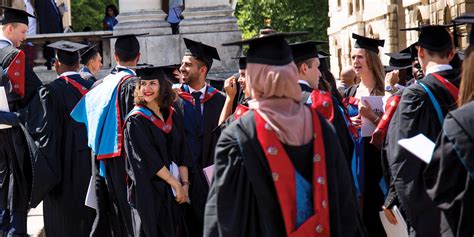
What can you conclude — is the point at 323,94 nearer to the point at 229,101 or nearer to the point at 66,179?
the point at 229,101

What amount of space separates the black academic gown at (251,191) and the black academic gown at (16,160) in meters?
5.47

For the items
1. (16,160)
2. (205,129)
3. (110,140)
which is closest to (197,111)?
(205,129)

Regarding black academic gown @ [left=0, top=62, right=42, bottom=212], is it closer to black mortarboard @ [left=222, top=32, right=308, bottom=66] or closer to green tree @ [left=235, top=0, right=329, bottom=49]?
black mortarboard @ [left=222, top=32, right=308, bottom=66]

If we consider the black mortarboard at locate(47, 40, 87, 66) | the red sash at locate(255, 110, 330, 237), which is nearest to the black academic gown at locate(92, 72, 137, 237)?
the black mortarboard at locate(47, 40, 87, 66)

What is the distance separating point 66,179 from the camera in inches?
425

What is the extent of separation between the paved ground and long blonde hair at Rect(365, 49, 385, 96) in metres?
3.88

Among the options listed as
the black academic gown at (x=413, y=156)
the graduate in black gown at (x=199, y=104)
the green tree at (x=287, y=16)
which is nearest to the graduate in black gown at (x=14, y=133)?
the graduate in black gown at (x=199, y=104)

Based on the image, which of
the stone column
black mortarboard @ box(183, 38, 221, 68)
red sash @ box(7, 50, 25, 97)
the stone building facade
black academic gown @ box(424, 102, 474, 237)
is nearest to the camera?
black academic gown @ box(424, 102, 474, 237)

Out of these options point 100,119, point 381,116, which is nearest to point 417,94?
point 381,116

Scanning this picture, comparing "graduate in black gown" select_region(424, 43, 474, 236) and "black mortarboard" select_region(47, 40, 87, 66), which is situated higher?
"black mortarboard" select_region(47, 40, 87, 66)

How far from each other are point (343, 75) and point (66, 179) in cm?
355

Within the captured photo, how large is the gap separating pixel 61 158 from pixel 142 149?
2.44 m

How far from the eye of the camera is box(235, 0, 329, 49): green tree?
5149 cm

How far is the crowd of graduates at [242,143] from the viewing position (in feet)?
19.0
